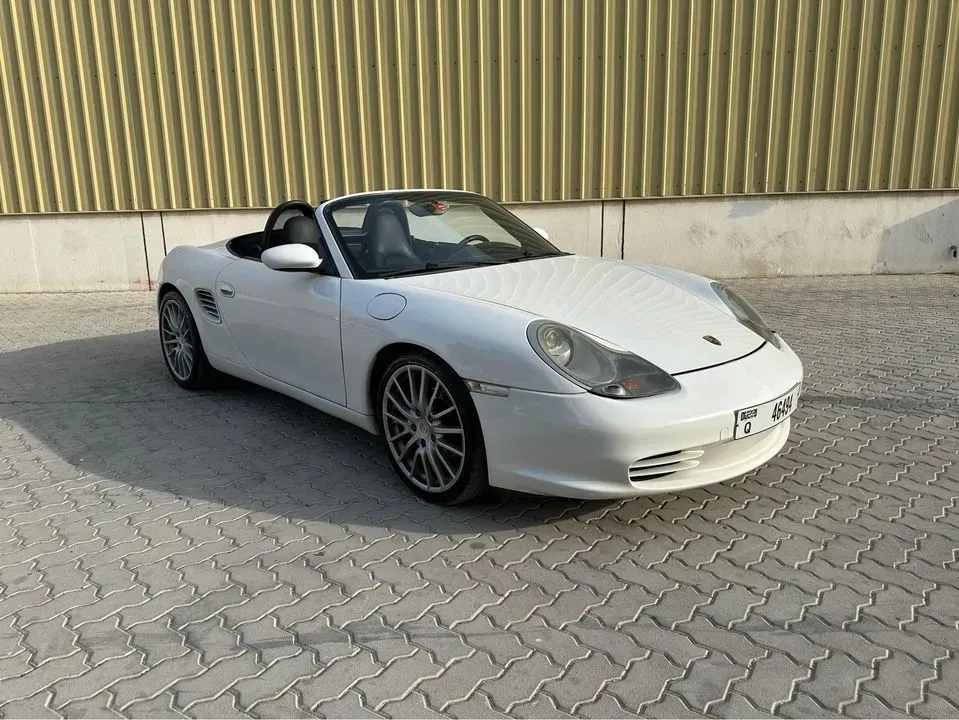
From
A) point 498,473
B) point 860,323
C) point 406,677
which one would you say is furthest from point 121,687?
point 860,323

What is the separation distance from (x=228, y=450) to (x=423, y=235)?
1580 mm

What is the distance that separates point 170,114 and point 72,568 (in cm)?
761

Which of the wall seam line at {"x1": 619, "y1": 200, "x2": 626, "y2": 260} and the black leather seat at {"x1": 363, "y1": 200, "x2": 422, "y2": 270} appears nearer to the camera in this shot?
the black leather seat at {"x1": 363, "y1": 200, "x2": 422, "y2": 270}

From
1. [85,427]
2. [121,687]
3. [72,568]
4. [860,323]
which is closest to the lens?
[121,687]

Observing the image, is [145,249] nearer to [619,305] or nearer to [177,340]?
[177,340]

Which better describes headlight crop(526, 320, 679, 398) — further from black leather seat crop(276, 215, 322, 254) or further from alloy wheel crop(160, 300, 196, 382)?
alloy wheel crop(160, 300, 196, 382)

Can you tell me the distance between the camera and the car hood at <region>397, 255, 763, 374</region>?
3.09m

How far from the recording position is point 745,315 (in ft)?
12.4

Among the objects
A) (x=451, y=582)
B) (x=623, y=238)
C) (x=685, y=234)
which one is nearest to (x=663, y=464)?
(x=451, y=582)

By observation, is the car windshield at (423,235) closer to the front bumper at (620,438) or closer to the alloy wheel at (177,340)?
the front bumper at (620,438)

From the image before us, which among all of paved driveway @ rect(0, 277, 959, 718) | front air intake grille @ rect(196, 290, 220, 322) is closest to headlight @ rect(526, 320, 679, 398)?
paved driveway @ rect(0, 277, 959, 718)

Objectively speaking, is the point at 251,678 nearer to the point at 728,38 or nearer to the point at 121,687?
the point at 121,687

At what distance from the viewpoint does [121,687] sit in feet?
7.23

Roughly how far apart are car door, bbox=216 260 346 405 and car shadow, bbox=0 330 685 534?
0.39 meters
